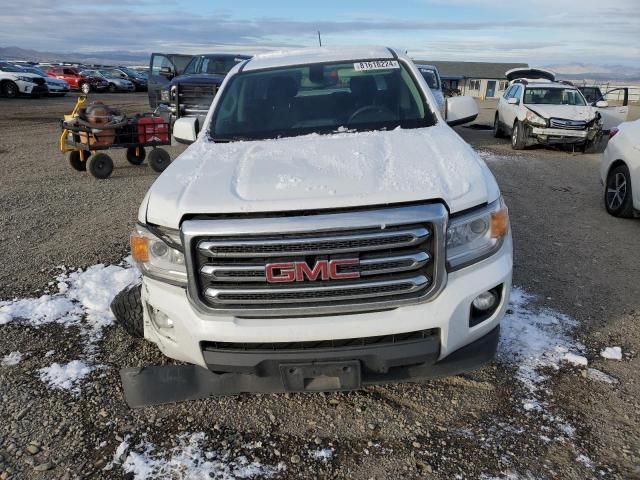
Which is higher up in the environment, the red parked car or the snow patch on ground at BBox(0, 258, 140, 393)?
the red parked car

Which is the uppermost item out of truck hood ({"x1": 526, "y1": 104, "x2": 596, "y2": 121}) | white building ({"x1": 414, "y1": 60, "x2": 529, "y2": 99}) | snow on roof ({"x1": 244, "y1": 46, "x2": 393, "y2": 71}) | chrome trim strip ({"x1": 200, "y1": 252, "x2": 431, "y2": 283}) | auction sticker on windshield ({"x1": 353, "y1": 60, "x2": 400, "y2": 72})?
snow on roof ({"x1": 244, "y1": 46, "x2": 393, "y2": 71})

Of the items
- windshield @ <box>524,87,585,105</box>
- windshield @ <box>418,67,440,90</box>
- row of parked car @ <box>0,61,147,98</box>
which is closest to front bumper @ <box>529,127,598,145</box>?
windshield @ <box>524,87,585,105</box>

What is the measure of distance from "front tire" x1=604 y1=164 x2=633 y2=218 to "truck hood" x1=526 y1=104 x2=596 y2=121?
19.7ft

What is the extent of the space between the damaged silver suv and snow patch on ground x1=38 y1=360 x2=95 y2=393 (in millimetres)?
11657

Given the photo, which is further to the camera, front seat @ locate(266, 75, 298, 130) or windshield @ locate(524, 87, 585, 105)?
windshield @ locate(524, 87, 585, 105)

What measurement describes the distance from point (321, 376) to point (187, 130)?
8.10ft

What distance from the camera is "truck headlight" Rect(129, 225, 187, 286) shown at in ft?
8.48

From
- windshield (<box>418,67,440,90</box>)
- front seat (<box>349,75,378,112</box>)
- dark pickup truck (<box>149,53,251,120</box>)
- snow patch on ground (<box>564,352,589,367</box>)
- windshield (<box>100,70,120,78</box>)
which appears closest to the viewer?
snow patch on ground (<box>564,352,589,367</box>)

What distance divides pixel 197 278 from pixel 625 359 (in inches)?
109

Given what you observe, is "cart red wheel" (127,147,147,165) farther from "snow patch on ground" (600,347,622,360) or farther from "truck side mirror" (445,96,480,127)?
"snow patch on ground" (600,347,622,360)

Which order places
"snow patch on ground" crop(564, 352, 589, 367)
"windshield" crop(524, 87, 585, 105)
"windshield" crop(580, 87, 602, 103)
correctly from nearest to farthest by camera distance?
"snow patch on ground" crop(564, 352, 589, 367), "windshield" crop(524, 87, 585, 105), "windshield" crop(580, 87, 602, 103)

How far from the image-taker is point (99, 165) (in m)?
9.09

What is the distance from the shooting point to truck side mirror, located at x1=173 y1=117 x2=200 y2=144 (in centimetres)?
419

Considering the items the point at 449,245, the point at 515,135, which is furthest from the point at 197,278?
the point at 515,135
